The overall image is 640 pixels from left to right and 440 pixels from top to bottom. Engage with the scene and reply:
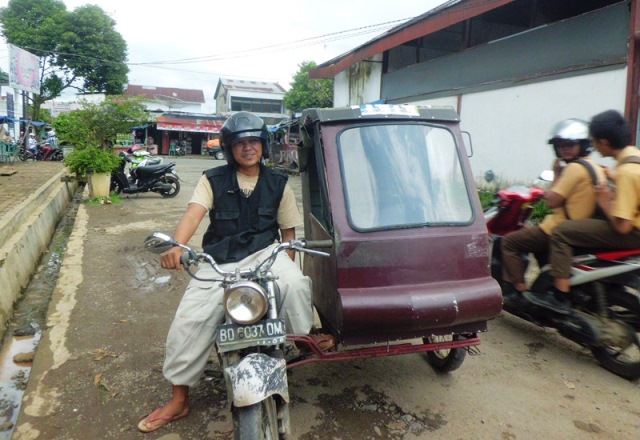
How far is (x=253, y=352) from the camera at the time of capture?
6.60ft

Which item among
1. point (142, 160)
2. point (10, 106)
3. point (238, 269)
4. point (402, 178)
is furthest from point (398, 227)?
point (10, 106)

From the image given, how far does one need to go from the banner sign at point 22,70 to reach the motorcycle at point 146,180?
10.1 m

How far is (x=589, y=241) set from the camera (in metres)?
3.13

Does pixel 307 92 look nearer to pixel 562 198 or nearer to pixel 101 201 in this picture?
pixel 101 201

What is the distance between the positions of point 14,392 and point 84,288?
1707 millimetres

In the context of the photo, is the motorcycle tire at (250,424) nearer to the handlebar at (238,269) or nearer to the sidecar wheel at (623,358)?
the handlebar at (238,269)

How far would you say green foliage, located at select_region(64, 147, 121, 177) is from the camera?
32.0 ft

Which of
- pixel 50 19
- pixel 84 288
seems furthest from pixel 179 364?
pixel 50 19

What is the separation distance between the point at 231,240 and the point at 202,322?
0.51m

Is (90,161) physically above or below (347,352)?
above

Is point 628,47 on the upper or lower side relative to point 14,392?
upper

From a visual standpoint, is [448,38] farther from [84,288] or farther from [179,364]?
[179,364]

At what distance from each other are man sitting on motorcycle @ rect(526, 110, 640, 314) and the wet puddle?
3444 millimetres

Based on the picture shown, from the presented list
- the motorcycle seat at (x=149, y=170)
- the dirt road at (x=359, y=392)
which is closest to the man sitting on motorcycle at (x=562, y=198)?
the dirt road at (x=359, y=392)
